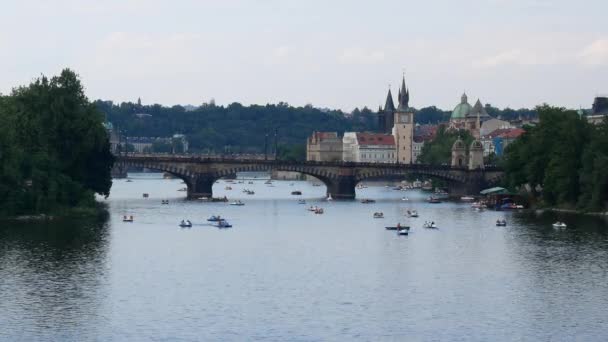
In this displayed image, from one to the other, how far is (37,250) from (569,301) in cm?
3576

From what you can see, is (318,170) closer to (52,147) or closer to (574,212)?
(574,212)

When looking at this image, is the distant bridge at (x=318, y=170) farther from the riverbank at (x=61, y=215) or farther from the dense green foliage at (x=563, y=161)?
the riverbank at (x=61, y=215)

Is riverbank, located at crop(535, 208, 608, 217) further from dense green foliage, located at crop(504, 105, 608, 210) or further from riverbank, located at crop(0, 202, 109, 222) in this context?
riverbank, located at crop(0, 202, 109, 222)

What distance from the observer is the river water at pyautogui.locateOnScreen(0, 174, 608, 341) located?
59438 millimetres

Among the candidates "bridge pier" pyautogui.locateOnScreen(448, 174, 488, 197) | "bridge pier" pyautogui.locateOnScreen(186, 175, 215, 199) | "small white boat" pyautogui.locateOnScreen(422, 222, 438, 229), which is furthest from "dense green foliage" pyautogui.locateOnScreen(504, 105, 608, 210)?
"bridge pier" pyautogui.locateOnScreen(186, 175, 215, 199)

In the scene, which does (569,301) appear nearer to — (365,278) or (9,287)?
(365,278)

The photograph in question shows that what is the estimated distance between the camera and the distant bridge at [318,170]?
164250 mm

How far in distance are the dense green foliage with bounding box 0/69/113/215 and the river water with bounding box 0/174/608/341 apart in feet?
20.1

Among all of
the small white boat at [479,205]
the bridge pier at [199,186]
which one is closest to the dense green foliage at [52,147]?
the bridge pier at [199,186]

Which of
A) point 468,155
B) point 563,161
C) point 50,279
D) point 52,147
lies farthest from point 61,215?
point 468,155

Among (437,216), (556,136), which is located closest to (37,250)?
(437,216)

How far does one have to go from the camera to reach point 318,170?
562 feet

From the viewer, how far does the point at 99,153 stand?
128 m

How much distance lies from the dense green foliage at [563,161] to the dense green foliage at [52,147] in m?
43.2
